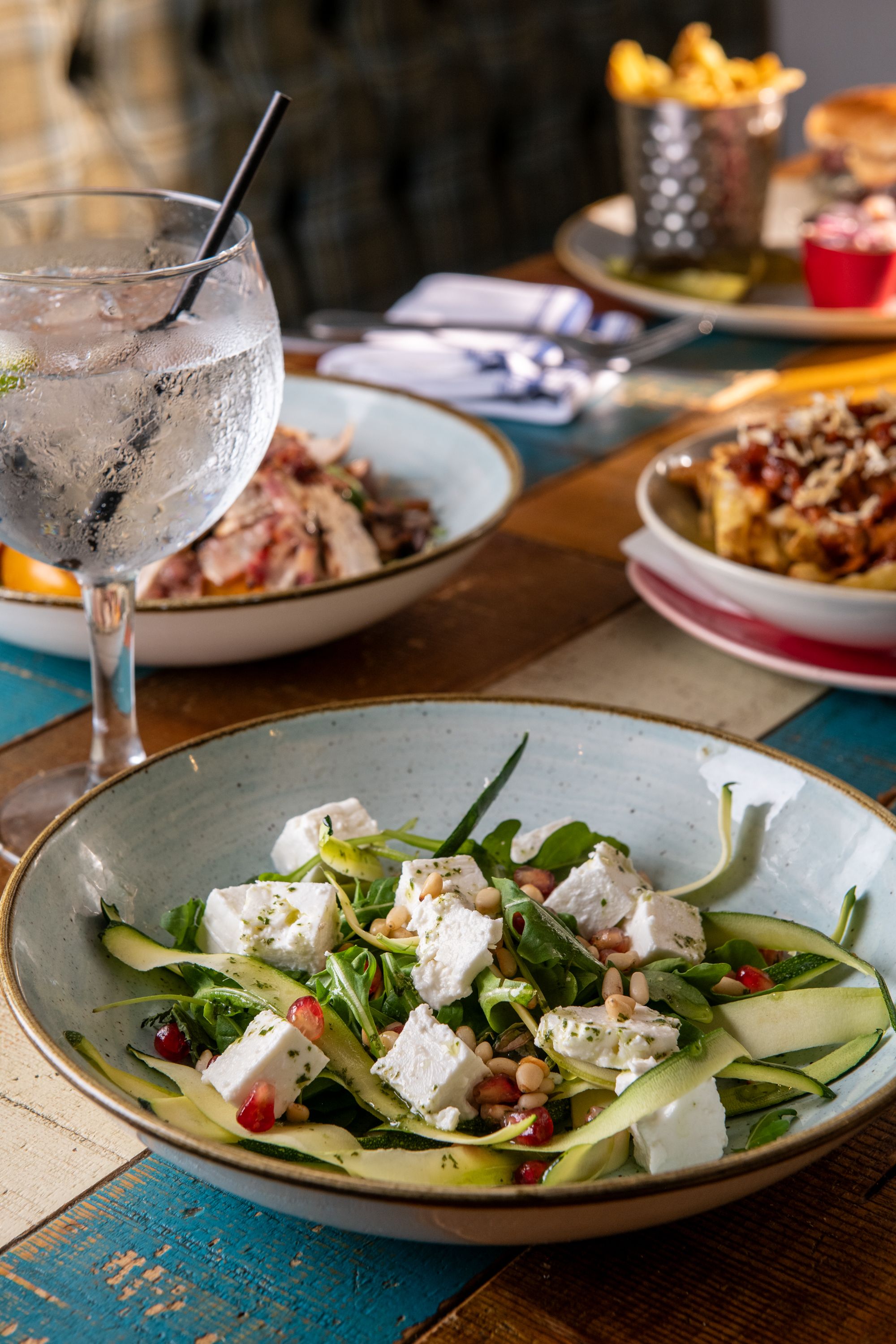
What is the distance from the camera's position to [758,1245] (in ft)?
2.14

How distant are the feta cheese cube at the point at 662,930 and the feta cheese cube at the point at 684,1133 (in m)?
0.12

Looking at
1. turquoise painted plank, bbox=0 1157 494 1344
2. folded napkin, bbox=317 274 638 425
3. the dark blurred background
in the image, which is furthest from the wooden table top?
the dark blurred background

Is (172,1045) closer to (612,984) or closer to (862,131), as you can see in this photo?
(612,984)

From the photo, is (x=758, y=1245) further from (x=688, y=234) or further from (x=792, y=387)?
(x=688, y=234)

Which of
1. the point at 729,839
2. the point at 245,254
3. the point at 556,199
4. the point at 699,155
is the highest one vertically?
the point at 245,254

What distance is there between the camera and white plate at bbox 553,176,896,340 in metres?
2.03

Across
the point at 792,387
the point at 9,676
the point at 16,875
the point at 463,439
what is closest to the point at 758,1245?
the point at 16,875

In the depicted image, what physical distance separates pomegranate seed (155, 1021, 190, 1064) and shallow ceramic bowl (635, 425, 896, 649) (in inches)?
25.8

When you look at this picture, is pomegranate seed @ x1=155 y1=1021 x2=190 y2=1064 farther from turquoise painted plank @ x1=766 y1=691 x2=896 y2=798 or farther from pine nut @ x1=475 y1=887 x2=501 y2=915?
turquoise painted plank @ x1=766 y1=691 x2=896 y2=798

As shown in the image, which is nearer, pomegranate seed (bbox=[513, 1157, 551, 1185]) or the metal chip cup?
pomegranate seed (bbox=[513, 1157, 551, 1185])

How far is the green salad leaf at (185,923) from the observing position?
2.59 ft

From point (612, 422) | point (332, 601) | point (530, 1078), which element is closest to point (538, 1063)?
point (530, 1078)

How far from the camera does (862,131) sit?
249 cm

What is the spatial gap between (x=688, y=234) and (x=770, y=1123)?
187 centimetres
